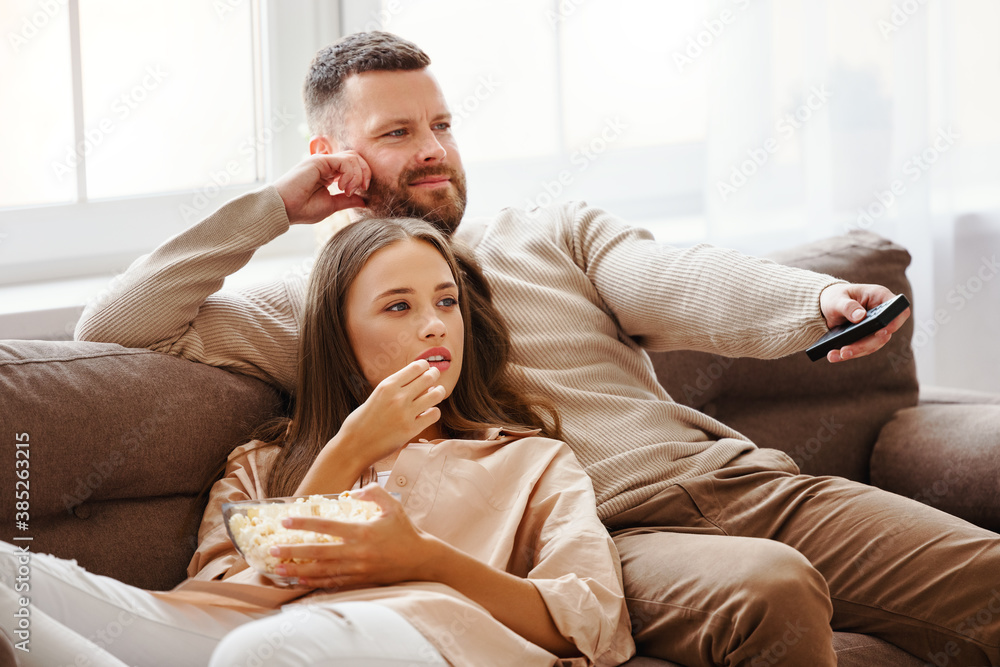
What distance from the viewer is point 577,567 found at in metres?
1.23

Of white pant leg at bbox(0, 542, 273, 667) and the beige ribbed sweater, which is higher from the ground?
the beige ribbed sweater

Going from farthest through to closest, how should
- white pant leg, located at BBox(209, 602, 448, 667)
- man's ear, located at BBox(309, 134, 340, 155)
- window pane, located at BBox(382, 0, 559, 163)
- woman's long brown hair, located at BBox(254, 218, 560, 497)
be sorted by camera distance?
window pane, located at BBox(382, 0, 559, 163)
man's ear, located at BBox(309, 134, 340, 155)
woman's long brown hair, located at BBox(254, 218, 560, 497)
white pant leg, located at BBox(209, 602, 448, 667)

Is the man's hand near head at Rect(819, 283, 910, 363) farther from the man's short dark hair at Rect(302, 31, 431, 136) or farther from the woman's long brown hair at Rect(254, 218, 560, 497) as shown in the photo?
the man's short dark hair at Rect(302, 31, 431, 136)

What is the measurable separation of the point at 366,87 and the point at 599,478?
2.52 feet

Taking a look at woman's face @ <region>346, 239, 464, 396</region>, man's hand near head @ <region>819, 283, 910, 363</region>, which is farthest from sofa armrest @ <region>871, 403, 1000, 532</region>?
woman's face @ <region>346, 239, 464, 396</region>

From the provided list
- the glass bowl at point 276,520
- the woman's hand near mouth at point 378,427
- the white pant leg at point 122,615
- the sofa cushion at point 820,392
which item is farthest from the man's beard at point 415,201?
the white pant leg at point 122,615

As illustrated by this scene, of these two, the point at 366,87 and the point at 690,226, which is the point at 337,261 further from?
the point at 690,226

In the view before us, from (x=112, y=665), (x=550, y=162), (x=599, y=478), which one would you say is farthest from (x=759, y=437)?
(x=112, y=665)

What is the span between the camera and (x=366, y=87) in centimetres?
166

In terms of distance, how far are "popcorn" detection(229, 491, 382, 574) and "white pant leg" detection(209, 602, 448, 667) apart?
72mm

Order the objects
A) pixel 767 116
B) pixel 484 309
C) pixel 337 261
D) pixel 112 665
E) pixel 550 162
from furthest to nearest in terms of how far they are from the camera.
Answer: pixel 550 162 → pixel 767 116 → pixel 484 309 → pixel 337 261 → pixel 112 665

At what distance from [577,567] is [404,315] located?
1.40ft

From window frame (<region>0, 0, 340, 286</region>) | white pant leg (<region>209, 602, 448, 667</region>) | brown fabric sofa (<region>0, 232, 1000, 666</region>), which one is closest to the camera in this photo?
white pant leg (<region>209, 602, 448, 667</region>)

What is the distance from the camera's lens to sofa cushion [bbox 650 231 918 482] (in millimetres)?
1907
